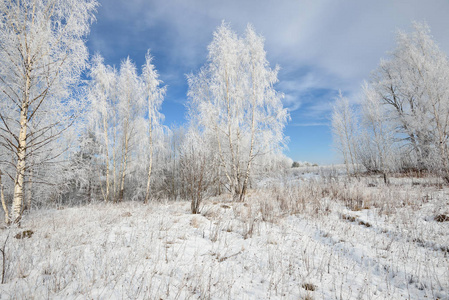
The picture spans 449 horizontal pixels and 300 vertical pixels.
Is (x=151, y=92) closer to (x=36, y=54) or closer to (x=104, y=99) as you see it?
(x=104, y=99)

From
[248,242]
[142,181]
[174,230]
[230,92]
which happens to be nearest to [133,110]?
[142,181]

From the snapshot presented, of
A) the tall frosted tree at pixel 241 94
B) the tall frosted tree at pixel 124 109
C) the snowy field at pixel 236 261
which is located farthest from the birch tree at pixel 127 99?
the snowy field at pixel 236 261

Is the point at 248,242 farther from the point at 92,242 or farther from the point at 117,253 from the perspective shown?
the point at 92,242

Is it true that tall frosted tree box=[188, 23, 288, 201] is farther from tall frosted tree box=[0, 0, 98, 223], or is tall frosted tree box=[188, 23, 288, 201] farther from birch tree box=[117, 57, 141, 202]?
birch tree box=[117, 57, 141, 202]

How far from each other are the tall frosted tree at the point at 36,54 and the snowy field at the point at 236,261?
2.23 meters

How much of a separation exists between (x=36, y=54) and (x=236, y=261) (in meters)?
7.00

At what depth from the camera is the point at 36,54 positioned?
498cm

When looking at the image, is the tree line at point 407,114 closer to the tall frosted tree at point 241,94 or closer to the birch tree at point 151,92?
the tall frosted tree at point 241,94

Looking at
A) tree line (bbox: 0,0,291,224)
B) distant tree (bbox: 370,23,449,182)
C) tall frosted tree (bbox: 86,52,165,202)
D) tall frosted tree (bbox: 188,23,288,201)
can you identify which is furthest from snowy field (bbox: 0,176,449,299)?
tall frosted tree (bbox: 86,52,165,202)

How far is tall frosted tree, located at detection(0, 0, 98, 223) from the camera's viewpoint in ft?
15.5

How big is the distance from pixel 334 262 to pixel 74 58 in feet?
26.2

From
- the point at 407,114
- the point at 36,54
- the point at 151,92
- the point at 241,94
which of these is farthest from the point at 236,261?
the point at 407,114

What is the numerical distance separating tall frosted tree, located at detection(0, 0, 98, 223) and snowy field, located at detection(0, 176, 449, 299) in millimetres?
2229

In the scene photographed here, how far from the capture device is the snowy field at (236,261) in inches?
83.5
